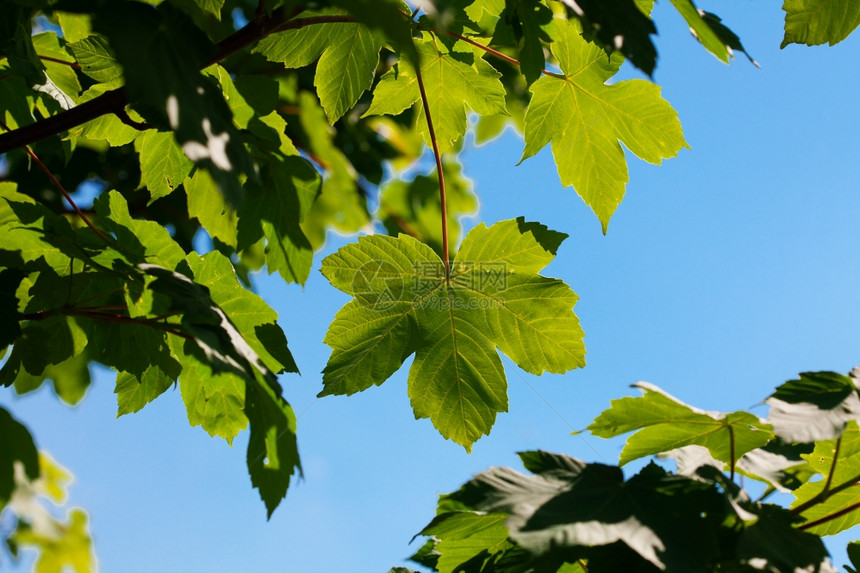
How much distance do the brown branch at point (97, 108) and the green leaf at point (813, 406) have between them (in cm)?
82

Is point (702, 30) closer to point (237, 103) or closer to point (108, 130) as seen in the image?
point (237, 103)

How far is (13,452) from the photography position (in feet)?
2.81

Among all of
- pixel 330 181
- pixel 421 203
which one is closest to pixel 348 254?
pixel 330 181

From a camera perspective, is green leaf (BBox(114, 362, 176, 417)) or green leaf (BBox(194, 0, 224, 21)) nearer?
green leaf (BBox(194, 0, 224, 21))

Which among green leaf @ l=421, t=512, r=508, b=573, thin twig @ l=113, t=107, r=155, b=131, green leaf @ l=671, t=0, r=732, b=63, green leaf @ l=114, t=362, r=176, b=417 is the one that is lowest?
green leaf @ l=421, t=512, r=508, b=573

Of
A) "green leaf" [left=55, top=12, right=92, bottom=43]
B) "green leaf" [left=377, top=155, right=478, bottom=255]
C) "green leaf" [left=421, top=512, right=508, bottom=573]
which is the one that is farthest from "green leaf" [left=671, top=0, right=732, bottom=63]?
"green leaf" [left=377, top=155, right=478, bottom=255]

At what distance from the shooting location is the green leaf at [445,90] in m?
1.41

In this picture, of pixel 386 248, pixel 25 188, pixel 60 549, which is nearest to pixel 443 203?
pixel 386 248

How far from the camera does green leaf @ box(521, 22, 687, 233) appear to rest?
58.1 inches

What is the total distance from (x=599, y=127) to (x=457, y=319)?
53 centimetres

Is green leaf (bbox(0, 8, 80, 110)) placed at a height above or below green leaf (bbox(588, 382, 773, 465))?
above

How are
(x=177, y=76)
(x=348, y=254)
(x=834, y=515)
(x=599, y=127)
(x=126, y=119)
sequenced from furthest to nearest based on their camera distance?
(x=599, y=127) < (x=348, y=254) < (x=126, y=119) < (x=834, y=515) < (x=177, y=76)

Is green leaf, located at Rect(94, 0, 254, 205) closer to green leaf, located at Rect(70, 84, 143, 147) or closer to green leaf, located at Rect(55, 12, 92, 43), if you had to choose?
green leaf, located at Rect(70, 84, 143, 147)

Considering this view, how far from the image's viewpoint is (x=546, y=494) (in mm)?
862
